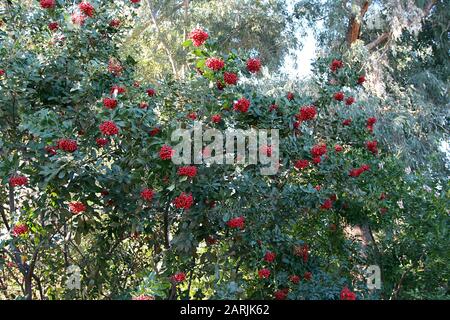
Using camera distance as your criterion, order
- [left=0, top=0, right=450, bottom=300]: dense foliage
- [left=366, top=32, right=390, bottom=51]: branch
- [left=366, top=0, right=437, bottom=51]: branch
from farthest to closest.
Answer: [left=366, top=32, right=390, bottom=51]: branch → [left=366, top=0, right=437, bottom=51]: branch → [left=0, top=0, right=450, bottom=300]: dense foliage

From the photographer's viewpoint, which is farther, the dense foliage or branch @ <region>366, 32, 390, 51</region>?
branch @ <region>366, 32, 390, 51</region>

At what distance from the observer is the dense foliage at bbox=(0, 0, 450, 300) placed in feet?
9.57

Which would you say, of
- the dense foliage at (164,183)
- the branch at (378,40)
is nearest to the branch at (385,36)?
the branch at (378,40)

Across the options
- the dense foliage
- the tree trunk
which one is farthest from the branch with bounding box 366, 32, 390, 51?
the dense foliage

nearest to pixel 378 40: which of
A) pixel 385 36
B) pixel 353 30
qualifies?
pixel 385 36

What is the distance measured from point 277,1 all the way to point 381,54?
2.07m

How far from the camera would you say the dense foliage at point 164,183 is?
2.92 meters

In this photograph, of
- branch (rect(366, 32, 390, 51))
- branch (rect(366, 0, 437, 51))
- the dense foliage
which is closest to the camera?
the dense foliage

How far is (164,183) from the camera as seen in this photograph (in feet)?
10.2

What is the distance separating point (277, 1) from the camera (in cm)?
907

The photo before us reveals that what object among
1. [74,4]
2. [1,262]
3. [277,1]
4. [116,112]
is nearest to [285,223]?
[116,112]

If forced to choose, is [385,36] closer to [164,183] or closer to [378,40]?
[378,40]

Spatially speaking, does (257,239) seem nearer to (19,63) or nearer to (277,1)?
(19,63)

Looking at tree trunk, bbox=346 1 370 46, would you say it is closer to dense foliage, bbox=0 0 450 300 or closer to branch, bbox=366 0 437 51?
branch, bbox=366 0 437 51
